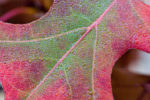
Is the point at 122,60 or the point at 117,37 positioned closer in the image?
the point at 117,37

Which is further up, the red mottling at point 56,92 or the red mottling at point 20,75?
the red mottling at point 20,75

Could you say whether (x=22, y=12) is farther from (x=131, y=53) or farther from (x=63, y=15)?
(x=63, y=15)

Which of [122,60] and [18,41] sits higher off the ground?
[18,41]

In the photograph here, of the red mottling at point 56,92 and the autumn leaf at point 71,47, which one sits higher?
the autumn leaf at point 71,47

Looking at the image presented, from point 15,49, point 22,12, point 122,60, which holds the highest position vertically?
point 15,49

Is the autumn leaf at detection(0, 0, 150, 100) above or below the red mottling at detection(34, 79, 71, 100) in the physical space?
above

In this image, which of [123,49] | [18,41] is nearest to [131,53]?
[123,49]

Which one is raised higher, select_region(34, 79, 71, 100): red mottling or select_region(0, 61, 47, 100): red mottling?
select_region(0, 61, 47, 100): red mottling

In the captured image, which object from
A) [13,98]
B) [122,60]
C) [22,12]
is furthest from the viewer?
[22,12]
